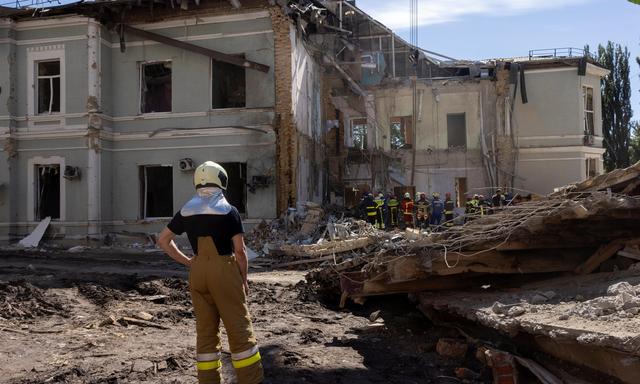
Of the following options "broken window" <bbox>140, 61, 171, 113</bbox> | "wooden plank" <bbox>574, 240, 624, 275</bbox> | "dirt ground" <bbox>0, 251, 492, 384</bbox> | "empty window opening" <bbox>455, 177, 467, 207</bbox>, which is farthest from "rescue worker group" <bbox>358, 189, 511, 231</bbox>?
"wooden plank" <bbox>574, 240, 624, 275</bbox>

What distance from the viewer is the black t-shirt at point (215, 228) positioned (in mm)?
4234

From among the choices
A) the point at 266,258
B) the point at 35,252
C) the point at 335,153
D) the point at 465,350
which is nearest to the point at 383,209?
the point at 266,258

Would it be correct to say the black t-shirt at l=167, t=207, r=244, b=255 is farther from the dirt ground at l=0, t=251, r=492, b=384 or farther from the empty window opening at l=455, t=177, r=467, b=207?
the empty window opening at l=455, t=177, r=467, b=207

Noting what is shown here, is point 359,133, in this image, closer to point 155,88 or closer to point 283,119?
point 283,119

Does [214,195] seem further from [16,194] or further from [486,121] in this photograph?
[486,121]

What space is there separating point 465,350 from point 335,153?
61.5ft

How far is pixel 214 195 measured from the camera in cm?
444

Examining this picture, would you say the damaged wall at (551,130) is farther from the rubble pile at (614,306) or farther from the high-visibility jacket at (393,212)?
the rubble pile at (614,306)

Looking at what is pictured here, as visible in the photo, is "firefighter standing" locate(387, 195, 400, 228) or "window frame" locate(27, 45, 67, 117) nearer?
"firefighter standing" locate(387, 195, 400, 228)

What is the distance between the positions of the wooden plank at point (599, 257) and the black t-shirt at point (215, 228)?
12.7 ft

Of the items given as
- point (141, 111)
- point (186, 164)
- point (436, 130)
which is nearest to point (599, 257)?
point (186, 164)

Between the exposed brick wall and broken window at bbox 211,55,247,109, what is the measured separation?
181 cm

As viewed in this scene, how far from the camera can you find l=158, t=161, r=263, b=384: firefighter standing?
13.6 feet

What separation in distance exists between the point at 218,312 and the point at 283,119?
1336cm
